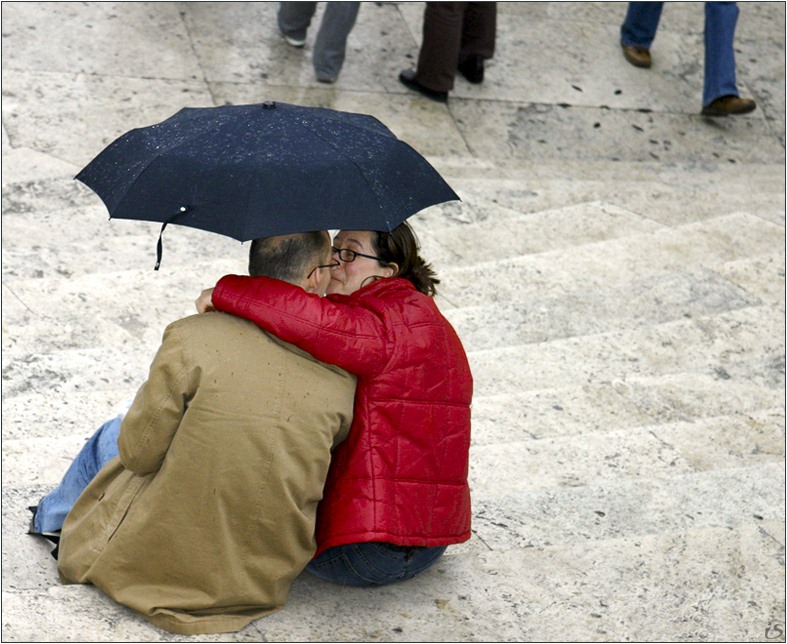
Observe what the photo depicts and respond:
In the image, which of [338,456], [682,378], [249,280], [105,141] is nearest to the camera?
[249,280]

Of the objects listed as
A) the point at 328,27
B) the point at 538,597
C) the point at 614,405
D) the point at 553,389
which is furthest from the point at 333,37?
the point at 538,597

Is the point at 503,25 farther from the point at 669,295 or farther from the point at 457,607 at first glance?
the point at 457,607

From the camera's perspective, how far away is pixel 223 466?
2.73 meters

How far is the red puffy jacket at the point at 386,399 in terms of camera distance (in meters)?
2.73

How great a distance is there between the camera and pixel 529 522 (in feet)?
12.3

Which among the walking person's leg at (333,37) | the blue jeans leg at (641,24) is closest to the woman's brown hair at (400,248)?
the walking person's leg at (333,37)

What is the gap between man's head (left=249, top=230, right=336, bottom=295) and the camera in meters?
2.79

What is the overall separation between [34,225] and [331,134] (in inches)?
111

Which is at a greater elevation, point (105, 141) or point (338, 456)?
point (338, 456)

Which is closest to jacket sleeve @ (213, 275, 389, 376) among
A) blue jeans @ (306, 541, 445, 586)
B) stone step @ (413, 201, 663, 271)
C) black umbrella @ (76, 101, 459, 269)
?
black umbrella @ (76, 101, 459, 269)

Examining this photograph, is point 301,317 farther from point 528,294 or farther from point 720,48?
point 720,48

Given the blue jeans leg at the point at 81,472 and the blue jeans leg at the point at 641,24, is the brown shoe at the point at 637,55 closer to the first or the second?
the blue jeans leg at the point at 641,24

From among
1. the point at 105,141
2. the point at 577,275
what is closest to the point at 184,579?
the point at 577,275

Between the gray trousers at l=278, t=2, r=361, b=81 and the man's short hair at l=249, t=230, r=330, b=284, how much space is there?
4.15 m
